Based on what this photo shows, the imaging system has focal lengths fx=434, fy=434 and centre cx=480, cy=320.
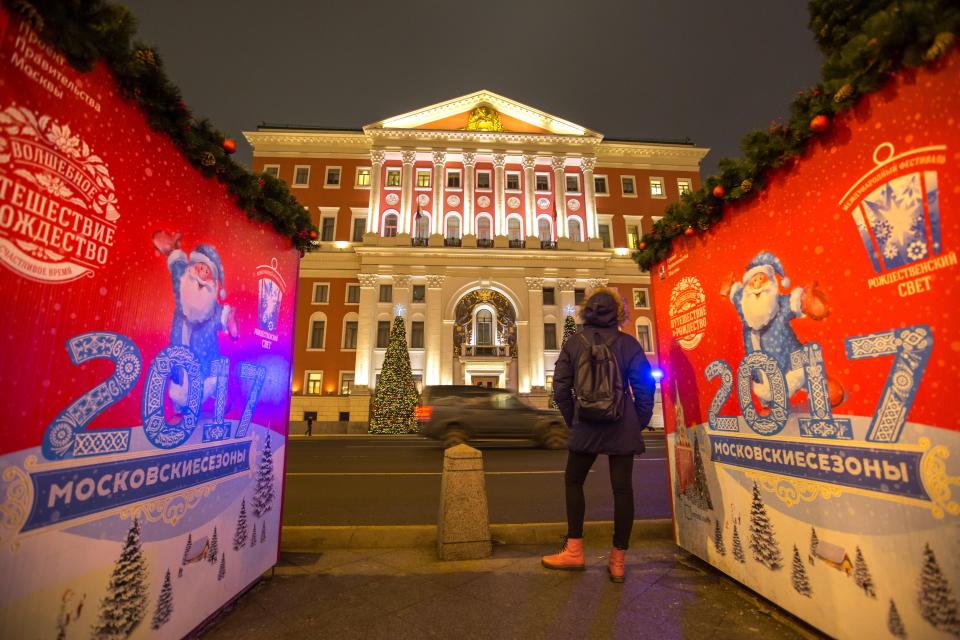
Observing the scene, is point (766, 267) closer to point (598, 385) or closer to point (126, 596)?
point (598, 385)

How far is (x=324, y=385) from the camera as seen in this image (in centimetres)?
2825

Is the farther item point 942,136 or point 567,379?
point 567,379

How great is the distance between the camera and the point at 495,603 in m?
2.71

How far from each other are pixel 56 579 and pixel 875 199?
3.73 m

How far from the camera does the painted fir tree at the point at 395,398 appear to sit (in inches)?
935

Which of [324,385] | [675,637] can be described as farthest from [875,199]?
[324,385]

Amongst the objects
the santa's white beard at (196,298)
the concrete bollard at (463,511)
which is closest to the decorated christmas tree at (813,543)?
the concrete bollard at (463,511)

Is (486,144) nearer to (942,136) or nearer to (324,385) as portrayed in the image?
(324,385)

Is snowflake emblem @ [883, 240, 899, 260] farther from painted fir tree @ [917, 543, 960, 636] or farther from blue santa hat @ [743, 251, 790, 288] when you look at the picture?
painted fir tree @ [917, 543, 960, 636]

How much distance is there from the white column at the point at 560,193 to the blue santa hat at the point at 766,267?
2940 cm

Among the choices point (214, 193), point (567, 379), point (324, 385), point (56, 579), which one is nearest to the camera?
point (56, 579)

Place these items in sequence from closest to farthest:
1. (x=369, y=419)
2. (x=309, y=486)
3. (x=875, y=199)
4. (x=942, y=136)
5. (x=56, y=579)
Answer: (x=56, y=579) → (x=942, y=136) → (x=875, y=199) → (x=309, y=486) → (x=369, y=419)

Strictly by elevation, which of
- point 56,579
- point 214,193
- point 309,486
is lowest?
point 309,486

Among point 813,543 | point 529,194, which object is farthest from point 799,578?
point 529,194
